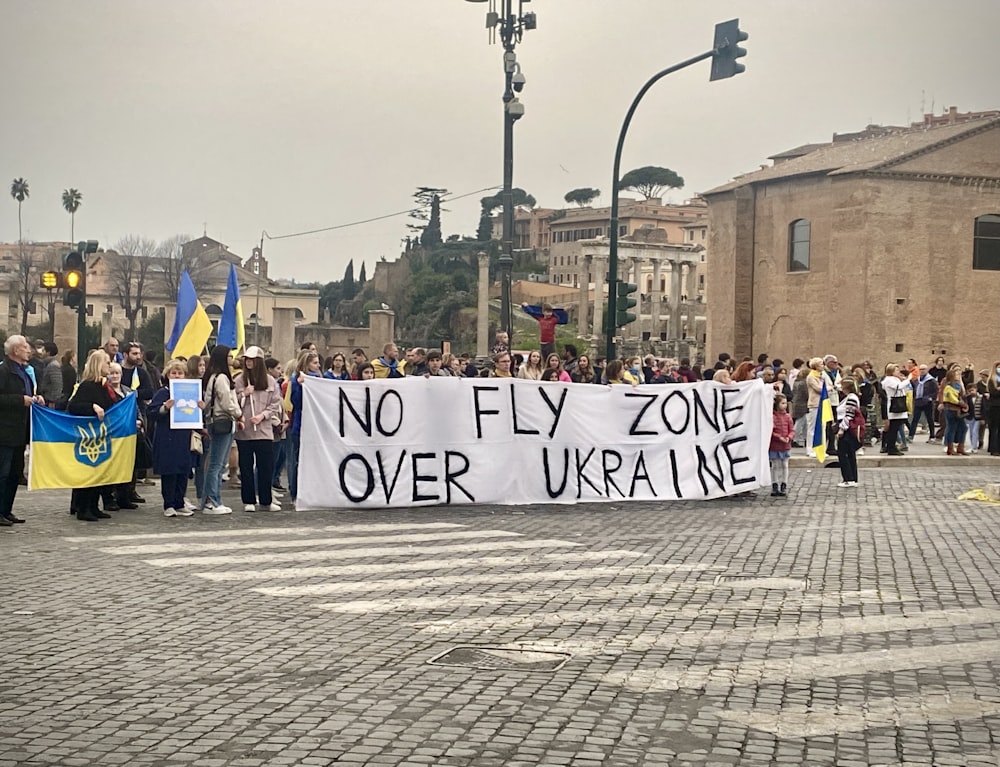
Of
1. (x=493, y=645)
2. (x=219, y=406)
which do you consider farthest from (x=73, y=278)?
(x=493, y=645)

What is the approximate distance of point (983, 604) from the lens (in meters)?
10.1

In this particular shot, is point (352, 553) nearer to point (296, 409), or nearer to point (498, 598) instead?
point (498, 598)

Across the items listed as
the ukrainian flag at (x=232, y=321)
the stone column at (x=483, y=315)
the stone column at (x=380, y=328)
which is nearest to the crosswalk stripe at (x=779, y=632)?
the ukrainian flag at (x=232, y=321)

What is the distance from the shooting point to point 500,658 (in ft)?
26.2

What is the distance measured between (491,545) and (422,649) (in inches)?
193

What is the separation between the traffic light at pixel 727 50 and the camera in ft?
69.8

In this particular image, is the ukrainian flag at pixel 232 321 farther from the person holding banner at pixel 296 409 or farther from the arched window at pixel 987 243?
the arched window at pixel 987 243

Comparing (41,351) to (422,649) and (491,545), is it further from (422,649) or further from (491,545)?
(422,649)

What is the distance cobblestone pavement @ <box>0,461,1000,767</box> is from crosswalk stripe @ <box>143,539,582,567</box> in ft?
0.18

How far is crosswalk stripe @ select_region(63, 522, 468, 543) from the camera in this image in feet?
43.7

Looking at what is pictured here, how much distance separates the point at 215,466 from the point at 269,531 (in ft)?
5.89

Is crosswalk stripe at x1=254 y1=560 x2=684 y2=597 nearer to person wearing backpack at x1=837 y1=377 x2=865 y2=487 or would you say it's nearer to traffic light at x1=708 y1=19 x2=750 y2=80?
person wearing backpack at x1=837 y1=377 x2=865 y2=487

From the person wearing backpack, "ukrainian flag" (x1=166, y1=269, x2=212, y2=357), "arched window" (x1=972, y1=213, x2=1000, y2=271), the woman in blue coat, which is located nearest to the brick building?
"arched window" (x1=972, y1=213, x2=1000, y2=271)

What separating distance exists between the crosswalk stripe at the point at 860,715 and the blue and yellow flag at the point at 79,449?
32.0ft
